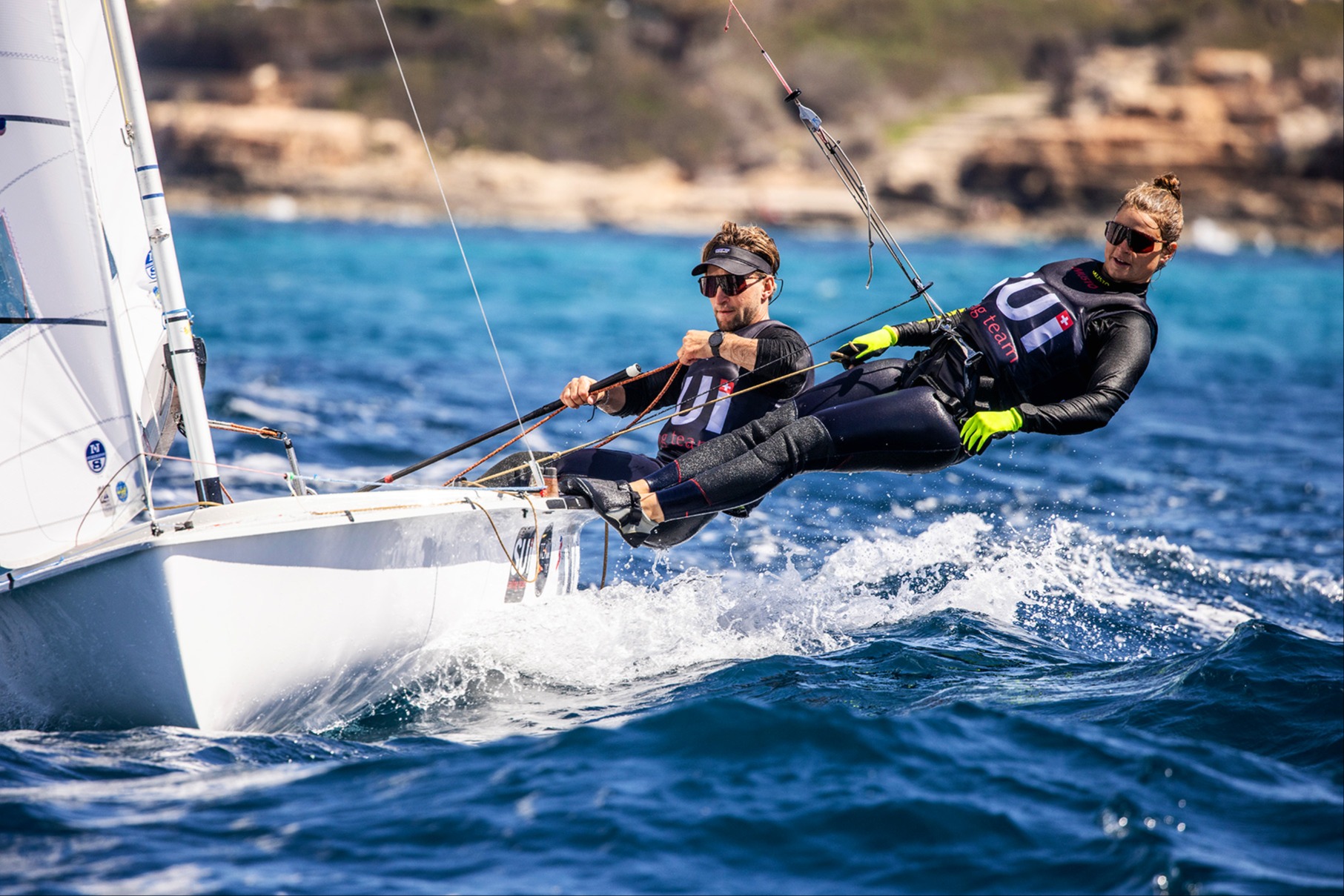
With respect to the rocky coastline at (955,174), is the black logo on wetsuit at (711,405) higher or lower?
lower

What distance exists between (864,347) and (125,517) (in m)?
2.66

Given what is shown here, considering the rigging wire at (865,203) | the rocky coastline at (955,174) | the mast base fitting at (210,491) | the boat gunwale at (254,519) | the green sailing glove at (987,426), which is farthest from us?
the rocky coastline at (955,174)

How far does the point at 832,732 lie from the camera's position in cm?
356

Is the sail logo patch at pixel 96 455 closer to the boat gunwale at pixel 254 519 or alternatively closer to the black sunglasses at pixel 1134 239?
the boat gunwale at pixel 254 519

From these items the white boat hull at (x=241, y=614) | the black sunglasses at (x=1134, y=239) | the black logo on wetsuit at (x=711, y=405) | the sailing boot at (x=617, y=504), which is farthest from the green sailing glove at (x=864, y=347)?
the white boat hull at (x=241, y=614)

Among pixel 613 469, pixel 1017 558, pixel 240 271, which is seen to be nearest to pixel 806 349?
pixel 613 469

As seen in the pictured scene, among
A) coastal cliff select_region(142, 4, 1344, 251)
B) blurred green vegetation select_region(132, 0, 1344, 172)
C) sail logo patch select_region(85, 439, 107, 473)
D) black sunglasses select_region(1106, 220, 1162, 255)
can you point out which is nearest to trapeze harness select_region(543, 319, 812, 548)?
black sunglasses select_region(1106, 220, 1162, 255)

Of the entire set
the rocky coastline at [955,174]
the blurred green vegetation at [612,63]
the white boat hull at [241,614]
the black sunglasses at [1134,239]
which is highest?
the blurred green vegetation at [612,63]

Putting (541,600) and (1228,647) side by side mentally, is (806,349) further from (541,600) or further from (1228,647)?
(1228,647)

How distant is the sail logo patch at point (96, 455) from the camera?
3.86 m

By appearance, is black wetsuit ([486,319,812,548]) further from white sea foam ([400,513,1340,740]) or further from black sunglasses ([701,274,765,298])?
white sea foam ([400,513,1340,740])

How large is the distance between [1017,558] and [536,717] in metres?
3.11

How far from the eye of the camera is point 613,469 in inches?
195

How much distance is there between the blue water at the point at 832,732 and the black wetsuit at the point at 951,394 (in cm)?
70
